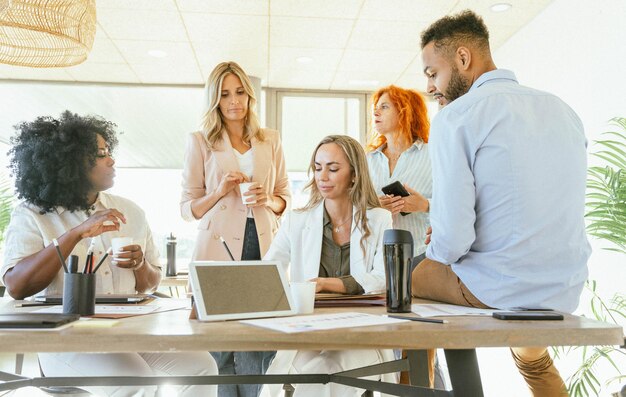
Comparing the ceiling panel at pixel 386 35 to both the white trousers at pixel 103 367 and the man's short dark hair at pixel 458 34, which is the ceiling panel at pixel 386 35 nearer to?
the man's short dark hair at pixel 458 34

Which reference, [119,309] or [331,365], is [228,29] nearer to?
[331,365]

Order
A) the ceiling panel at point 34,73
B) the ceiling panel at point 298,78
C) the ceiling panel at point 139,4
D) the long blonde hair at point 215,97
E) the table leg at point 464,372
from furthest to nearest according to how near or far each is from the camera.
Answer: the ceiling panel at point 298,78 < the ceiling panel at point 34,73 < the ceiling panel at point 139,4 < the long blonde hair at point 215,97 < the table leg at point 464,372

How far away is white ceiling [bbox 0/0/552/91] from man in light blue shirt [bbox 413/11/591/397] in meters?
3.04

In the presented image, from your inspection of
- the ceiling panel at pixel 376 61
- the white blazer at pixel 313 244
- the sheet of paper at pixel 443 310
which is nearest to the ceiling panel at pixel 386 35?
the ceiling panel at pixel 376 61

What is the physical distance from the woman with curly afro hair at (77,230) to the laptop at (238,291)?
2.08 feet

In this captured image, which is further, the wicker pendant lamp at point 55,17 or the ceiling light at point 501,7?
the ceiling light at point 501,7

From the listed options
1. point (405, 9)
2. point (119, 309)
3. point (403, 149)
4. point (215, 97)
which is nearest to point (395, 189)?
point (403, 149)

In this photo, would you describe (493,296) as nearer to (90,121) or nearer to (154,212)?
(90,121)

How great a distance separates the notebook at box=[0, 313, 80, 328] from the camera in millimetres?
1040

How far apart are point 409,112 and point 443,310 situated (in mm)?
1715

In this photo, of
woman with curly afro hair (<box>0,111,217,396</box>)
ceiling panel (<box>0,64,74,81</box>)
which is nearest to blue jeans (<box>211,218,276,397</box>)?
woman with curly afro hair (<box>0,111,217,396</box>)

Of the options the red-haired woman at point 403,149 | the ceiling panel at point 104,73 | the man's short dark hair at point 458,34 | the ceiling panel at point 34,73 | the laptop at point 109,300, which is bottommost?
the laptop at point 109,300

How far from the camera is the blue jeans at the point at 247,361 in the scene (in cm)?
258

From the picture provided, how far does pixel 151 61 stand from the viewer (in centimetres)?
553
